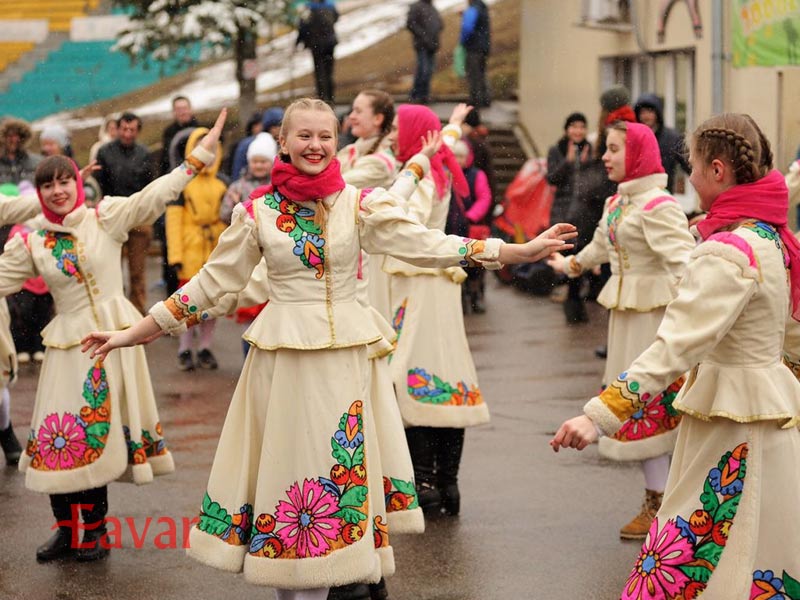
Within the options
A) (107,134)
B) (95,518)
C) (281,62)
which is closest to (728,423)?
(95,518)

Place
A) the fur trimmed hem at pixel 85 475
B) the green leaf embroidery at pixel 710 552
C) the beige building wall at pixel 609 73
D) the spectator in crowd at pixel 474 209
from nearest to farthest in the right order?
1. the green leaf embroidery at pixel 710 552
2. the fur trimmed hem at pixel 85 475
3. the spectator in crowd at pixel 474 209
4. the beige building wall at pixel 609 73

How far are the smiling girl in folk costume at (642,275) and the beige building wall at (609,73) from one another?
7.67 m

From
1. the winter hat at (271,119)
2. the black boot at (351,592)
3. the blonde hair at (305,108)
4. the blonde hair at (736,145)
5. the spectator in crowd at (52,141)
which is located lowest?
the black boot at (351,592)

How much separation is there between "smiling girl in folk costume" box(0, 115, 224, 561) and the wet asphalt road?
0.36 meters

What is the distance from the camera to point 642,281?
692 cm

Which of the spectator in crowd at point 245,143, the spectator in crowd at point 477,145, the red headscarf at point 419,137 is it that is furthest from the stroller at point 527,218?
the red headscarf at point 419,137

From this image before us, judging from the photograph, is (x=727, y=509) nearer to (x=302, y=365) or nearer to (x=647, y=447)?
(x=302, y=365)

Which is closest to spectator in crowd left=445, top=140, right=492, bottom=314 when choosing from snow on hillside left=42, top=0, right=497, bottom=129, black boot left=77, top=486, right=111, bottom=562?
black boot left=77, top=486, right=111, bottom=562

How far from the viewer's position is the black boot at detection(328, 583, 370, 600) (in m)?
5.84

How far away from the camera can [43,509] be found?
24.7ft

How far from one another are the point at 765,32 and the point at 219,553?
1046cm

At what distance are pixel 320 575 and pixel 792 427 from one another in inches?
66.9

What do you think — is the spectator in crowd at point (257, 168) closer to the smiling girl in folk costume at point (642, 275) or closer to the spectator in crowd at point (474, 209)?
the spectator in crowd at point (474, 209)

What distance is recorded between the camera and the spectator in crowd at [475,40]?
22062 mm
